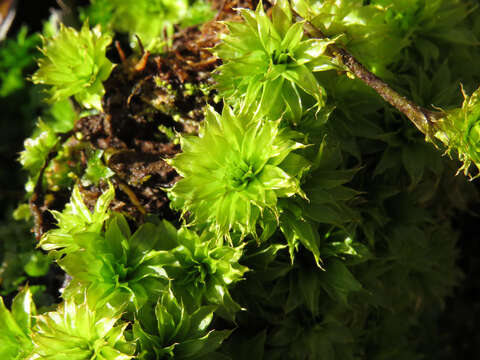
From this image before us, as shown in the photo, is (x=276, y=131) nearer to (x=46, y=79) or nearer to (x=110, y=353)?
(x=110, y=353)

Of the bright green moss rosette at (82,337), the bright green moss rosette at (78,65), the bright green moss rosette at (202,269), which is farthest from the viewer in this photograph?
the bright green moss rosette at (78,65)

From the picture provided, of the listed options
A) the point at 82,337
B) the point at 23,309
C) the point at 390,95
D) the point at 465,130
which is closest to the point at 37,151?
the point at 23,309

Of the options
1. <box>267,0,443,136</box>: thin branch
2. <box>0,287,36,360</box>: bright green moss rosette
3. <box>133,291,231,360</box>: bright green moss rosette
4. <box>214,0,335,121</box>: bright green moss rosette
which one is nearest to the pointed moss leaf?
<box>0,287,36,360</box>: bright green moss rosette

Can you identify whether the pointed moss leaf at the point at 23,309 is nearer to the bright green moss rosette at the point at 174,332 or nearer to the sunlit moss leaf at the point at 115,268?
the sunlit moss leaf at the point at 115,268

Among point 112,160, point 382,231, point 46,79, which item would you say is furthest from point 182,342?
point 46,79

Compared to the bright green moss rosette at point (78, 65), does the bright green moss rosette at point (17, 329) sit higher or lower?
lower

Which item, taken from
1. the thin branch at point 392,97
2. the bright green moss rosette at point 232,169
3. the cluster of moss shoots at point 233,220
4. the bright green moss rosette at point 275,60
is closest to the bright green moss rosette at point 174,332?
the cluster of moss shoots at point 233,220

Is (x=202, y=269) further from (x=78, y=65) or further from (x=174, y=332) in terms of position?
(x=78, y=65)
